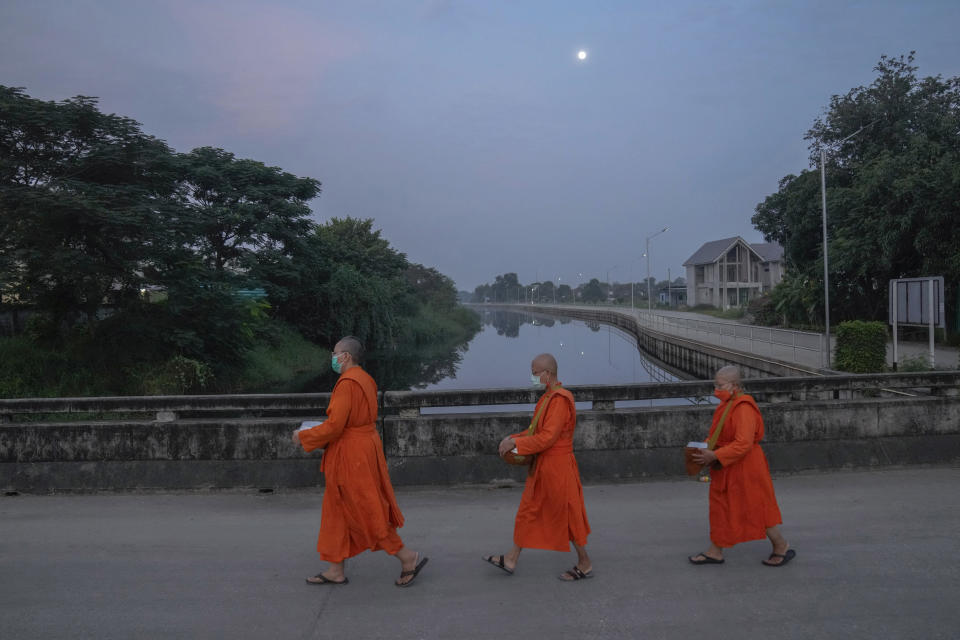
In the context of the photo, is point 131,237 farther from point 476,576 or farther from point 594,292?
point 594,292

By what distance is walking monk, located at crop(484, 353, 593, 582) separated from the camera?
4.59 m

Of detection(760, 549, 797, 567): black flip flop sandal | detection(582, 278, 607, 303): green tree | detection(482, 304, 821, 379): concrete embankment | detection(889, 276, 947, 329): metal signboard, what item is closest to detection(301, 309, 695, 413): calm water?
detection(482, 304, 821, 379): concrete embankment

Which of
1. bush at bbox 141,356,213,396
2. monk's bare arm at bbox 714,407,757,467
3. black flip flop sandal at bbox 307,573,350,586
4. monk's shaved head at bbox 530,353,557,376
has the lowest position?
black flip flop sandal at bbox 307,573,350,586

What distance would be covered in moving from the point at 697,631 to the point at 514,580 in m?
1.29

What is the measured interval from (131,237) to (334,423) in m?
19.4

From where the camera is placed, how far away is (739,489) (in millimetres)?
4805

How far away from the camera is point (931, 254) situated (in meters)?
25.4

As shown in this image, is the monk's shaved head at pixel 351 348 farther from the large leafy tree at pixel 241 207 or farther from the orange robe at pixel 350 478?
the large leafy tree at pixel 241 207

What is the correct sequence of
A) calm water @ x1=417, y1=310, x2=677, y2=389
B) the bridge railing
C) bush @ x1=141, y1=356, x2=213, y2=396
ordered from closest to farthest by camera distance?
the bridge railing
bush @ x1=141, y1=356, x2=213, y2=396
calm water @ x1=417, y1=310, x2=677, y2=389

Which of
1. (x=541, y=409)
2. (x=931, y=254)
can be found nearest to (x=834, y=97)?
(x=931, y=254)

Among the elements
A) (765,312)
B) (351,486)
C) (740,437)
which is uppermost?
(765,312)

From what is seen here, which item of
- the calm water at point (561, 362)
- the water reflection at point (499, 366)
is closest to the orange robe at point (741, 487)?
the calm water at point (561, 362)

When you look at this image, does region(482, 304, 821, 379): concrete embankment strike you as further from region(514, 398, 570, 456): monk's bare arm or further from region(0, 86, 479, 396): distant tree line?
region(0, 86, 479, 396): distant tree line

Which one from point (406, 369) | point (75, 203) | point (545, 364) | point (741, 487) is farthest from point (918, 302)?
point (406, 369)
